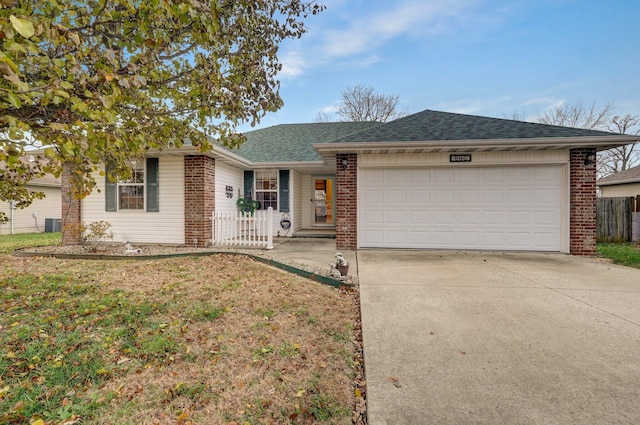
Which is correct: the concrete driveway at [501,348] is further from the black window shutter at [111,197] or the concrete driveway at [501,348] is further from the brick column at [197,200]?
the black window shutter at [111,197]

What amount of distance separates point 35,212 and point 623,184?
30.2 metres

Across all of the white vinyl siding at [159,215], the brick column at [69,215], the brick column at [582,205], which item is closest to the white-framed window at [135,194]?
the white vinyl siding at [159,215]

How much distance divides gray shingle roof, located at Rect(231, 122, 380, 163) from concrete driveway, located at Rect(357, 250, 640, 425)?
6953 millimetres

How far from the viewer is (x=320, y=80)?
633 inches

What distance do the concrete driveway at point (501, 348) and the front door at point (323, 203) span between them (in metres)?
7.76

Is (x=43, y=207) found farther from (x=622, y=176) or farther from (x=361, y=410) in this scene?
(x=622, y=176)

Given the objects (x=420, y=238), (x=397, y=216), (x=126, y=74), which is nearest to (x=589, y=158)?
(x=420, y=238)

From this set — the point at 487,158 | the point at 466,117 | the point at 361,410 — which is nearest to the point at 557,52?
the point at 466,117

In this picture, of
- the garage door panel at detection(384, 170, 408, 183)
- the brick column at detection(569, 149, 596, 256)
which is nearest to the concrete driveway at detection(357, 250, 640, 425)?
the brick column at detection(569, 149, 596, 256)

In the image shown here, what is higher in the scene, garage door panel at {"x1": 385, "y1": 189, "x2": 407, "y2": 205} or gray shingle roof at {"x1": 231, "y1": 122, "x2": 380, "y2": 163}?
gray shingle roof at {"x1": 231, "y1": 122, "x2": 380, "y2": 163}

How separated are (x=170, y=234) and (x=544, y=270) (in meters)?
9.17

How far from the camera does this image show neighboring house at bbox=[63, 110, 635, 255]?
7.23 metres

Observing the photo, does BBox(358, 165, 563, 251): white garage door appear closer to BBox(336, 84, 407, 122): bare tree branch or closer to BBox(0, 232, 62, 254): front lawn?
BBox(0, 232, 62, 254): front lawn

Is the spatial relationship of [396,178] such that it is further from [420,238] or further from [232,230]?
[232,230]
